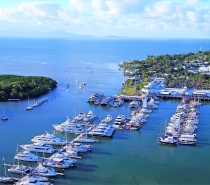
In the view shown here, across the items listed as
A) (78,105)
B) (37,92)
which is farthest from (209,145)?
(37,92)

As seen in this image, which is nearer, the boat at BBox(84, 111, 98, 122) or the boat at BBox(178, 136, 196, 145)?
the boat at BBox(178, 136, 196, 145)

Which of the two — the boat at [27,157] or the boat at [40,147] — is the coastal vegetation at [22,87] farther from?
the boat at [27,157]

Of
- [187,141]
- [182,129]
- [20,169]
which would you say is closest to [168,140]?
[187,141]

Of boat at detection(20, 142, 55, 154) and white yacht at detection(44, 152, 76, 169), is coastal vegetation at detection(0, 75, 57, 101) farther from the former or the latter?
white yacht at detection(44, 152, 76, 169)

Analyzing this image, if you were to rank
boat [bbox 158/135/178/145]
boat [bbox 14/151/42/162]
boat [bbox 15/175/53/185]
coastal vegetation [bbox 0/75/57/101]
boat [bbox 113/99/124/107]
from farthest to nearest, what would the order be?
coastal vegetation [bbox 0/75/57/101], boat [bbox 113/99/124/107], boat [bbox 158/135/178/145], boat [bbox 14/151/42/162], boat [bbox 15/175/53/185]

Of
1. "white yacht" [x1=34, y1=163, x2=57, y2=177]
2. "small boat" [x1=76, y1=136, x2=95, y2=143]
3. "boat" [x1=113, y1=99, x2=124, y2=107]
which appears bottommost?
"white yacht" [x1=34, y1=163, x2=57, y2=177]

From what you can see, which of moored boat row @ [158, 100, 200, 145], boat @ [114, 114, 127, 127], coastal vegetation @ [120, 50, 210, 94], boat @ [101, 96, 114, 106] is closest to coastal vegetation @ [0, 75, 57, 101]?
boat @ [101, 96, 114, 106]

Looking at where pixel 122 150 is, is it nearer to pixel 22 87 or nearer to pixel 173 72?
pixel 22 87
